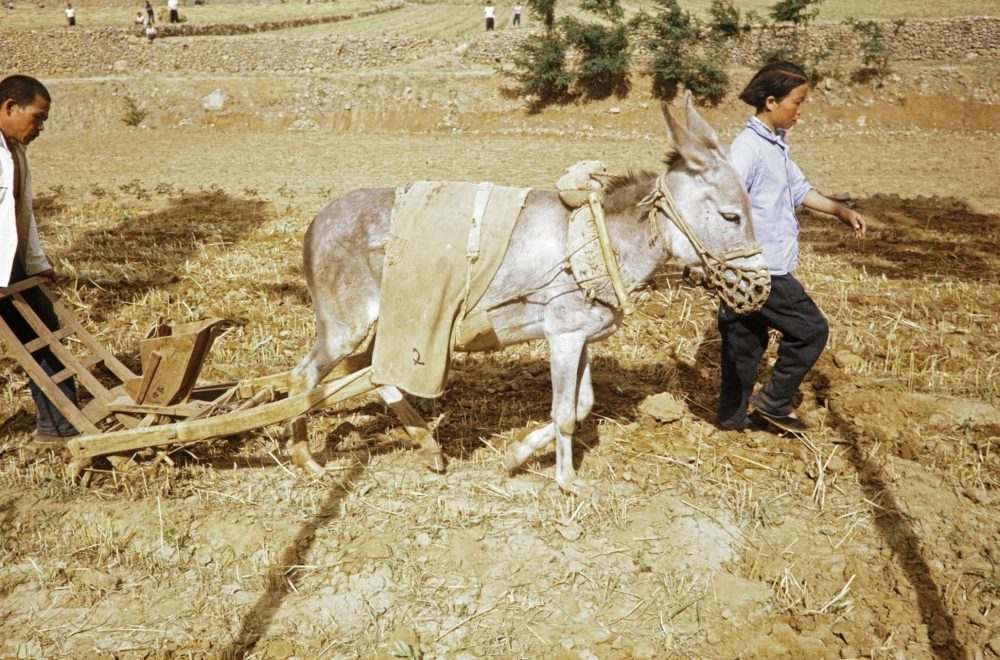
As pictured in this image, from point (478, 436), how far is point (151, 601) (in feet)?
7.76

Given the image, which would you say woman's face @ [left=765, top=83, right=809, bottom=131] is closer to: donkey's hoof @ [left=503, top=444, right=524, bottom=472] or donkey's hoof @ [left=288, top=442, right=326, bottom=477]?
donkey's hoof @ [left=503, top=444, right=524, bottom=472]

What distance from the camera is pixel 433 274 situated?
4.06 meters

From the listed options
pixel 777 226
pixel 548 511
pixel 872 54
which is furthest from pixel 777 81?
pixel 872 54

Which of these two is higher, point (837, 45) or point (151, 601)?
point (837, 45)

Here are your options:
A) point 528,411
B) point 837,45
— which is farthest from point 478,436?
point 837,45

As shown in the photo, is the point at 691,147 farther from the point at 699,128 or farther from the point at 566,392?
the point at 566,392

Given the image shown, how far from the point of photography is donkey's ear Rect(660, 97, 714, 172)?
3.76 m

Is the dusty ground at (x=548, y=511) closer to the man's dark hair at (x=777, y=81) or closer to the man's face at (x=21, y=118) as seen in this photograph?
the man's face at (x=21, y=118)

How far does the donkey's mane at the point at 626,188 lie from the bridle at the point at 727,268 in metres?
0.13

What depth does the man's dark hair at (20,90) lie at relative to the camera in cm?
416

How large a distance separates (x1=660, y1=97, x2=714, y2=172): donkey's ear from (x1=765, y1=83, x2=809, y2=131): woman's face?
82 cm

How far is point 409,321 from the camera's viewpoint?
4.12 meters

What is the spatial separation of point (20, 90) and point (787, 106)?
461 cm

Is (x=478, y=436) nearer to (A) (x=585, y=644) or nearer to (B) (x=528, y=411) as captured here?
(B) (x=528, y=411)
